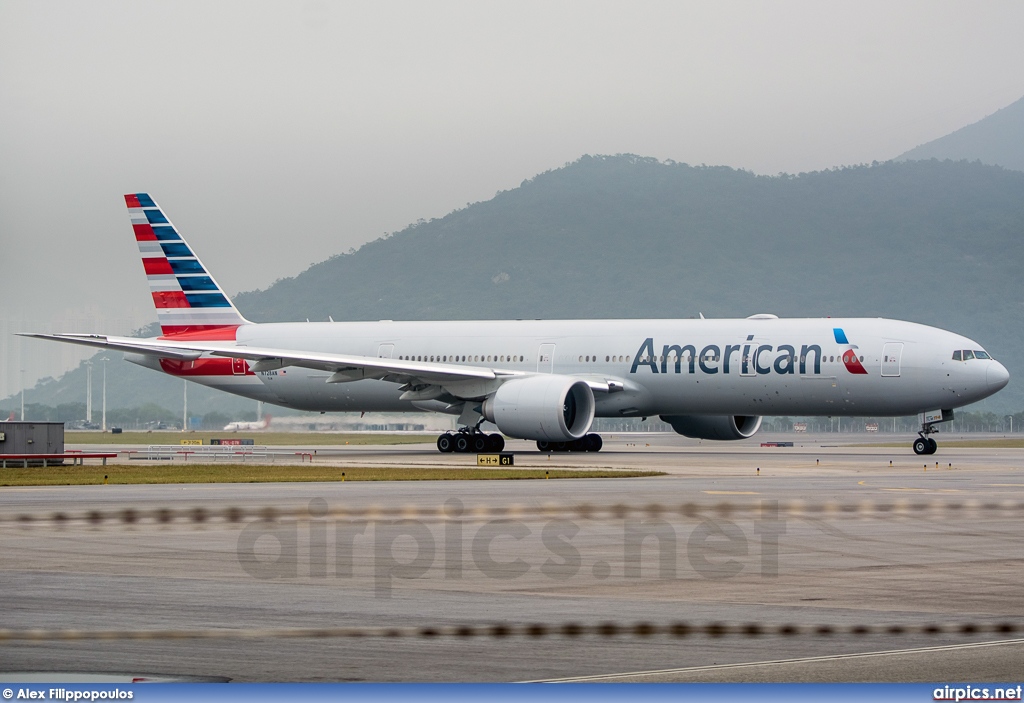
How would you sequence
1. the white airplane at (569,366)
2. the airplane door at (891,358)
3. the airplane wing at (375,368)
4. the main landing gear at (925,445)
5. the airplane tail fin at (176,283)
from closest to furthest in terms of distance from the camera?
the airplane door at (891,358) < the white airplane at (569,366) < the main landing gear at (925,445) < the airplane wing at (375,368) < the airplane tail fin at (176,283)

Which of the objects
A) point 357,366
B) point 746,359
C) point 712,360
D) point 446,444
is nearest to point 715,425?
point 712,360

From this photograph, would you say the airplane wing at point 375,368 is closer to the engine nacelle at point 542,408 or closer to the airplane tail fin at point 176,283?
the engine nacelle at point 542,408

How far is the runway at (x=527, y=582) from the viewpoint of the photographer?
8672mm

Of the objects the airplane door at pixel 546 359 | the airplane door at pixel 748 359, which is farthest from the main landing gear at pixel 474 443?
the airplane door at pixel 748 359

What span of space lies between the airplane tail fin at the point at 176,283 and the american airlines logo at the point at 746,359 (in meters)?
18.5

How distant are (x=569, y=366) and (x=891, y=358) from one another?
10.6 meters

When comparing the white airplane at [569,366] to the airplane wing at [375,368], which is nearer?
the white airplane at [569,366]

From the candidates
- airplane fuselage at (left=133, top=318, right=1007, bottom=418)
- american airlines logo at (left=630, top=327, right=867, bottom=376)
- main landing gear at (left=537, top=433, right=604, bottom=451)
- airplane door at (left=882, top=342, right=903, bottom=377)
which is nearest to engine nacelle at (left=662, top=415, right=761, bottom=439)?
main landing gear at (left=537, top=433, right=604, bottom=451)

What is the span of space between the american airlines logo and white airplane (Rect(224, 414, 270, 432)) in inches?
1161

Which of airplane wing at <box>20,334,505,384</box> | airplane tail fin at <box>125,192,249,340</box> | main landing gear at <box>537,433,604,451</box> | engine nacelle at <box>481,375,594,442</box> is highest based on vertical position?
airplane tail fin at <box>125,192,249,340</box>

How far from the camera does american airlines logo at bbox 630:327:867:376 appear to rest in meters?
41.7

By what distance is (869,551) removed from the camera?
15.1 meters

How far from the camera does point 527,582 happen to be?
1260 centimetres

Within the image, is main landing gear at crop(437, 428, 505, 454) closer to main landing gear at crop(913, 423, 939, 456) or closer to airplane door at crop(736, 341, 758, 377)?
airplane door at crop(736, 341, 758, 377)
